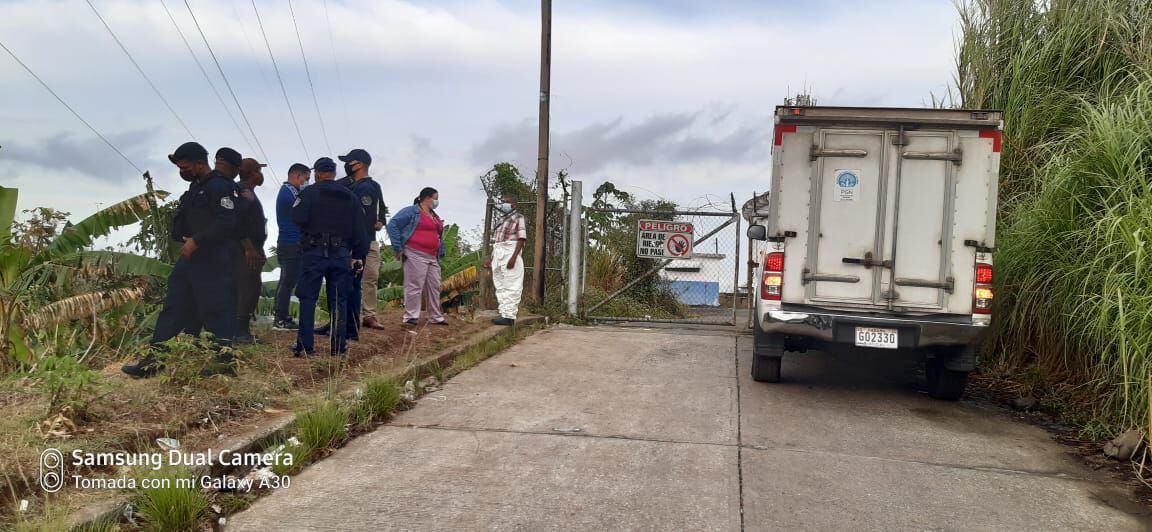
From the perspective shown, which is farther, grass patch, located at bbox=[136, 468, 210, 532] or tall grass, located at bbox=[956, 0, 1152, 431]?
tall grass, located at bbox=[956, 0, 1152, 431]

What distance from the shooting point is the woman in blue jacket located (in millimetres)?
9023

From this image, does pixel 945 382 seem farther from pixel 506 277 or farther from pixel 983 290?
pixel 506 277

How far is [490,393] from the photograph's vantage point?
22.3ft

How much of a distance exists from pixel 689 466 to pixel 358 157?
517 cm

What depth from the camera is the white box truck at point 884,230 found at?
6.71 meters

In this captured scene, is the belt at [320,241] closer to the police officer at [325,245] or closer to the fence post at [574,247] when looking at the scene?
the police officer at [325,245]

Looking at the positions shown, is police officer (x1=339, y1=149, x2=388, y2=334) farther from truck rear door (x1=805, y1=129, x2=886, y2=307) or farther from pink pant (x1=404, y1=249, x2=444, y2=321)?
truck rear door (x1=805, y1=129, x2=886, y2=307)

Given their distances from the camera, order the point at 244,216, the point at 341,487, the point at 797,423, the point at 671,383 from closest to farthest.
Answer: the point at 341,487 < the point at 797,423 < the point at 244,216 < the point at 671,383

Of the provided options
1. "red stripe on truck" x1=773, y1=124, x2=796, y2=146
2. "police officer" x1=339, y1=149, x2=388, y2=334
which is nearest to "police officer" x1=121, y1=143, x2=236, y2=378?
"police officer" x1=339, y1=149, x2=388, y2=334

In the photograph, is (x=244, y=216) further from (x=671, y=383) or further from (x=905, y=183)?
(x=905, y=183)

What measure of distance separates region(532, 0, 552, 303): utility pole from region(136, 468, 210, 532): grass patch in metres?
9.35

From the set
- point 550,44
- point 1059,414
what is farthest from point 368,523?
point 550,44

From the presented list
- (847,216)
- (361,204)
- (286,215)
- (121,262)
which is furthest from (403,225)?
(847,216)

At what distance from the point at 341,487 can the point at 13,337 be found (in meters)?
3.85
